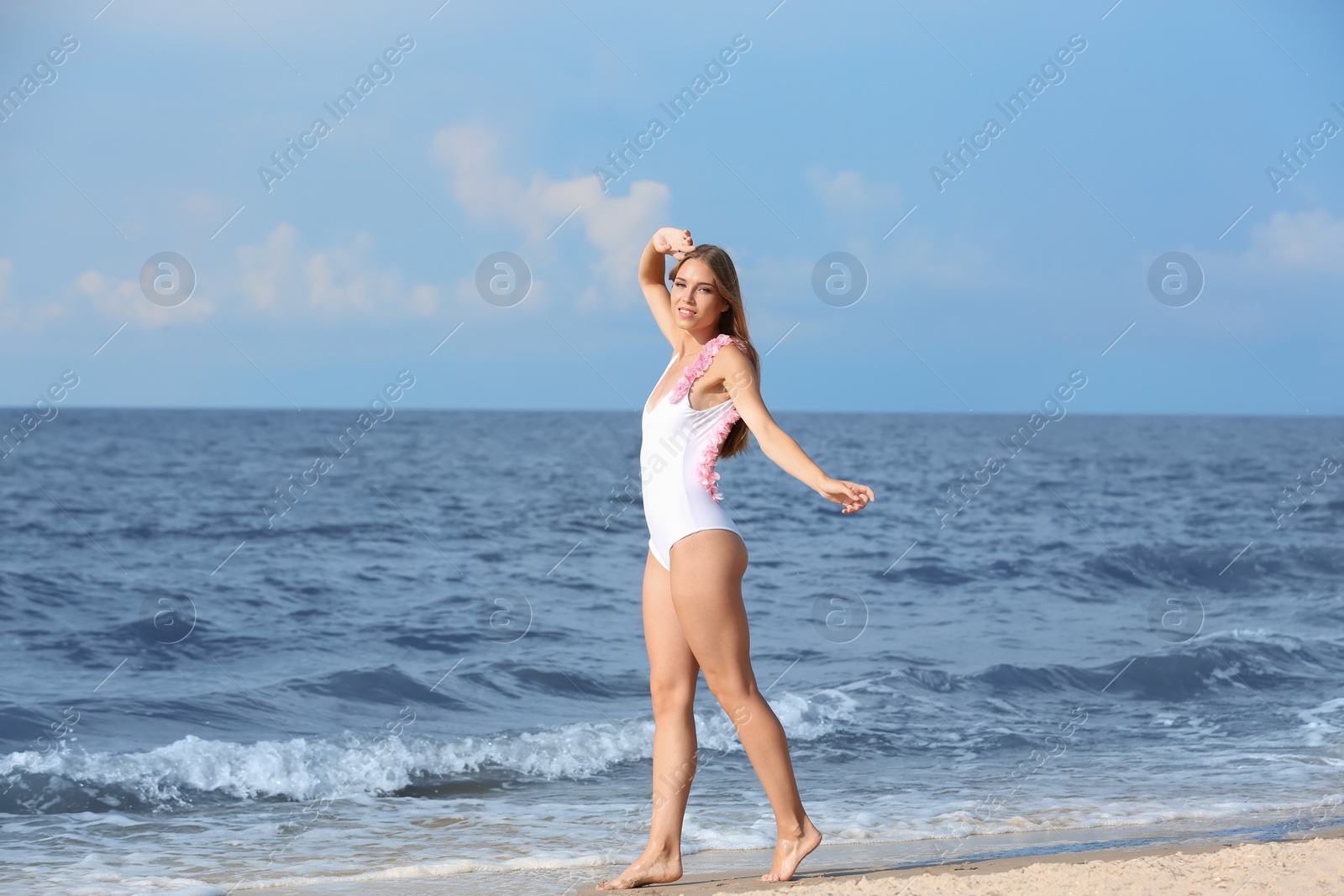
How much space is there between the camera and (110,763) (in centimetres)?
586

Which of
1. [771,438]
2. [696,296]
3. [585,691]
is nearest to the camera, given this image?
[771,438]

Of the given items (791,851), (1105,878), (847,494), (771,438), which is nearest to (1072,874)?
(1105,878)

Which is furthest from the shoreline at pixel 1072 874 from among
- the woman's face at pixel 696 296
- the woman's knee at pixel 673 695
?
the woman's face at pixel 696 296

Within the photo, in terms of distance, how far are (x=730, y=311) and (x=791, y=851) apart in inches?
67.9

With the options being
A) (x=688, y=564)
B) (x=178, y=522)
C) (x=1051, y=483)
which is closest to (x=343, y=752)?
(x=688, y=564)

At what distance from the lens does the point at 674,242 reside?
361cm

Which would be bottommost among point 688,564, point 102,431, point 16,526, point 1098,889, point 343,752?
point 1098,889

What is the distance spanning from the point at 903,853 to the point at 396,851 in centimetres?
204

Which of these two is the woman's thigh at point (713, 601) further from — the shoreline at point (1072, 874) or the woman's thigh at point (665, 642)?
the shoreline at point (1072, 874)

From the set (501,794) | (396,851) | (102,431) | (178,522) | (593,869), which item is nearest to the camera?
(593,869)

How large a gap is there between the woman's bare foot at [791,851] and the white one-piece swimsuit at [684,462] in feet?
3.19

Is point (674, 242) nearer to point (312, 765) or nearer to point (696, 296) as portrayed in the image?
point (696, 296)

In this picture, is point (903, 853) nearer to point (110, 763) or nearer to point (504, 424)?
point (110, 763)

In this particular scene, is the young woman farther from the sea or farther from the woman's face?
the sea
